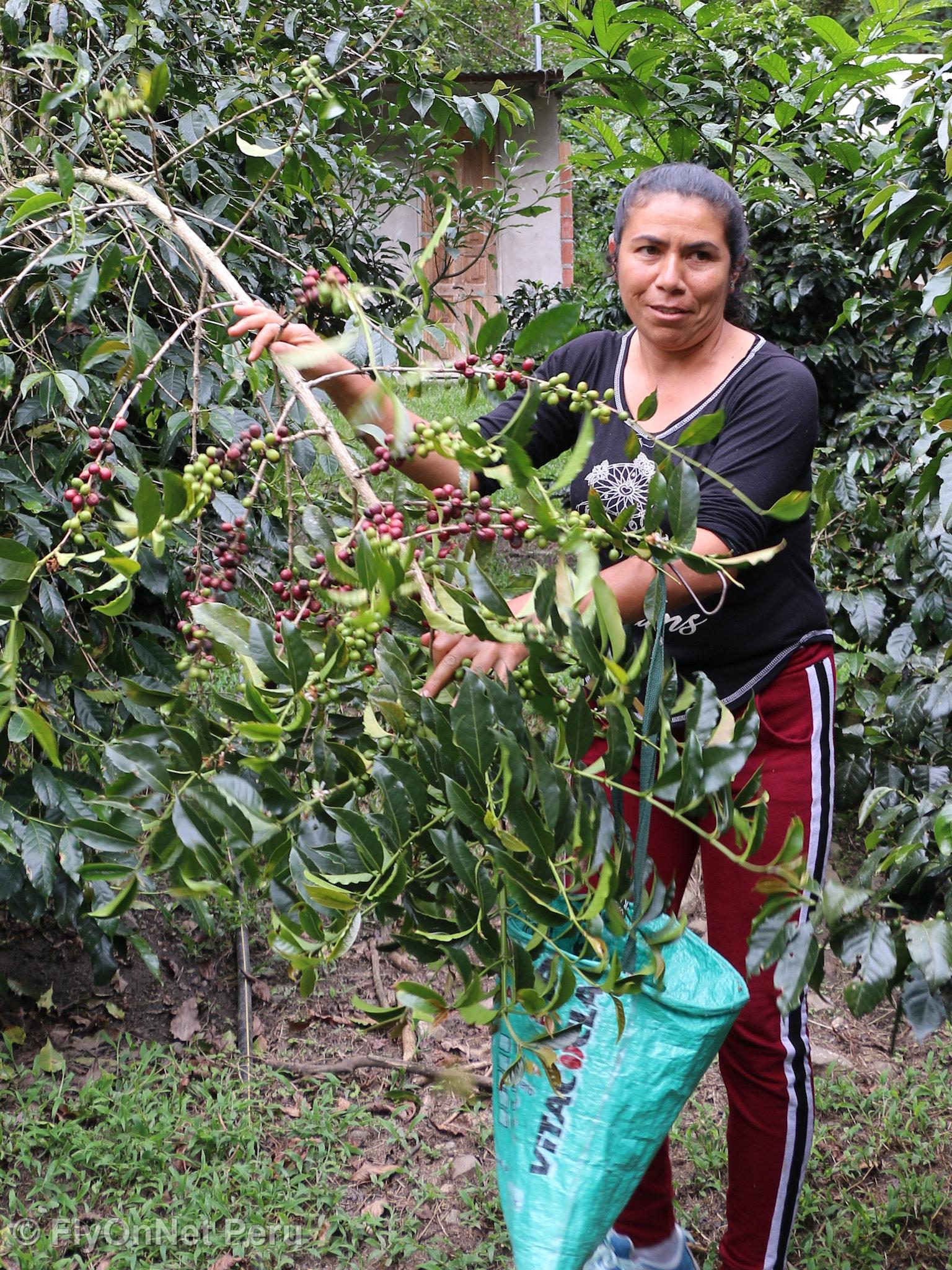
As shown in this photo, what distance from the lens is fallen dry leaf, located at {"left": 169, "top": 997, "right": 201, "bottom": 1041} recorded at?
2.78 m

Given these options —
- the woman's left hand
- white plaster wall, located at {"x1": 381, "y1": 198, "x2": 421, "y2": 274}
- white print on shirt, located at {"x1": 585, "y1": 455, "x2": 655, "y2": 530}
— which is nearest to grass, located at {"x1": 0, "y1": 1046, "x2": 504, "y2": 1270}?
white print on shirt, located at {"x1": 585, "y1": 455, "x2": 655, "y2": 530}

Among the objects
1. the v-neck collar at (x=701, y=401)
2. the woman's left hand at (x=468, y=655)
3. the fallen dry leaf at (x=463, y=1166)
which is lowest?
the fallen dry leaf at (x=463, y=1166)

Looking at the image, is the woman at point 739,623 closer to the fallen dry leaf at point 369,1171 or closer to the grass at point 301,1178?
the grass at point 301,1178

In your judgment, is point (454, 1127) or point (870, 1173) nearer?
point (870, 1173)

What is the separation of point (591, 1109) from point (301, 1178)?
4.74ft

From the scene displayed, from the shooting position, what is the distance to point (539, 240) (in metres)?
9.45

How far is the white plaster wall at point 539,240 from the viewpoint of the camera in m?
9.10

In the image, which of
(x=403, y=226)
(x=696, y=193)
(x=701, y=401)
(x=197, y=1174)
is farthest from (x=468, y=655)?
(x=403, y=226)

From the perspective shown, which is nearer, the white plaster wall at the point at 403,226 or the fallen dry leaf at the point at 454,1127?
the fallen dry leaf at the point at 454,1127

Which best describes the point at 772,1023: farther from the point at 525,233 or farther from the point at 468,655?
the point at 525,233

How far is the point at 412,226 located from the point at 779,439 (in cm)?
797

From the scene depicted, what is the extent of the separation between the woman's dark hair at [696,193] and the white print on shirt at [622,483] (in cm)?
33

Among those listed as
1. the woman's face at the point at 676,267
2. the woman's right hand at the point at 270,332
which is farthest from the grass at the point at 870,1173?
the woman's right hand at the point at 270,332

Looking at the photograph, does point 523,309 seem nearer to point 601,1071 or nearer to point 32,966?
point 32,966
